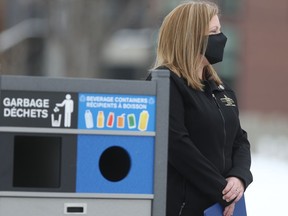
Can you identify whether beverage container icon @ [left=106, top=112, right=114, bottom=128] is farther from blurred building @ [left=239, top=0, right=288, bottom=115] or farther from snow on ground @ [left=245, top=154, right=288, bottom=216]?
blurred building @ [left=239, top=0, right=288, bottom=115]

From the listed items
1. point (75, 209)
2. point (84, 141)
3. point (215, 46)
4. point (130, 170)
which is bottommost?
point (75, 209)

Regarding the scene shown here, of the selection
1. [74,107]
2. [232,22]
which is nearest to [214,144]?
[74,107]

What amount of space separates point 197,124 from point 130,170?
0.51 meters

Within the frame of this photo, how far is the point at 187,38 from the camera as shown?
388cm

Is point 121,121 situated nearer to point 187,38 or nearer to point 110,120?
point 110,120

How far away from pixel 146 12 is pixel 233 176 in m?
28.0

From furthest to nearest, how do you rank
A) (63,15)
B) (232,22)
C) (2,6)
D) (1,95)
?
1. (232,22)
2. (2,6)
3. (63,15)
4. (1,95)

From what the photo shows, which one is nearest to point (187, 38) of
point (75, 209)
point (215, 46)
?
point (215, 46)

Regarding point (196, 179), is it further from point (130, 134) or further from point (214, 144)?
point (130, 134)

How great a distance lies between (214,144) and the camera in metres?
3.85

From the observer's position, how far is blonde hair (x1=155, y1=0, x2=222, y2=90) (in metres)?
3.88

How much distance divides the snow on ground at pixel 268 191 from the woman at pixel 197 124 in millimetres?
769

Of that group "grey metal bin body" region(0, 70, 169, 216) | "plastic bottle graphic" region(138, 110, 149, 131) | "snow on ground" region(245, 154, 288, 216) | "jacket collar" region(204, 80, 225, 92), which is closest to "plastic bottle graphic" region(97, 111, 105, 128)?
"grey metal bin body" region(0, 70, 169, 216)

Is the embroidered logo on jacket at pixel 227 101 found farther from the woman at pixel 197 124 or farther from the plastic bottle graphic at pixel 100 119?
the plastic bottle graphic at pixel 100 119
